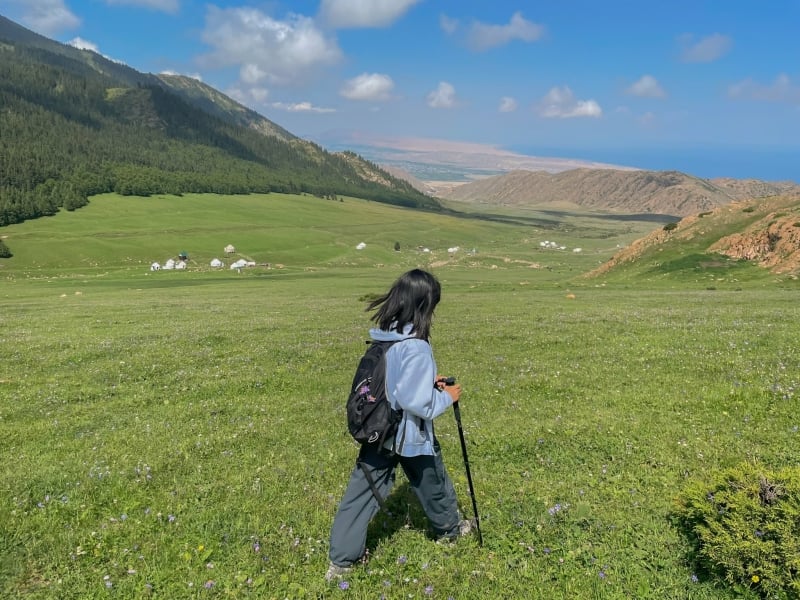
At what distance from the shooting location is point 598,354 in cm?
1745

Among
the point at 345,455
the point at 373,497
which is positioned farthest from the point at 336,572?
the point at 345,455

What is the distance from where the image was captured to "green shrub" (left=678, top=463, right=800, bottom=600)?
5484 mm

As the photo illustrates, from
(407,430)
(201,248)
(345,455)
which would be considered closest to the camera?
(407,430)

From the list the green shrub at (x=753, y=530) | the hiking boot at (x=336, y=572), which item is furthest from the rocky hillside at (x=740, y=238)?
the hiking boot at (x=336, y=572)

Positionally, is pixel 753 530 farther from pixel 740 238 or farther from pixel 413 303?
pixel 740 238

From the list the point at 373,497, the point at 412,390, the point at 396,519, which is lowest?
the point at 396,519

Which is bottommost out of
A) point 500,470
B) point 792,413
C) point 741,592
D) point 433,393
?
point 500,470

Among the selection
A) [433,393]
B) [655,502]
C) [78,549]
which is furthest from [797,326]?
[78,549]

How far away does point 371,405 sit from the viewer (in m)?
6.62

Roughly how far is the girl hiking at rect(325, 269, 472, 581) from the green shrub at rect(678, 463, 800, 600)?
11.4ft

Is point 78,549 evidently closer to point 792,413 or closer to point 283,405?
point 283,405

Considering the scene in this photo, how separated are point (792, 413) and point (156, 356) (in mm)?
20775

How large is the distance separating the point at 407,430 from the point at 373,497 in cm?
128

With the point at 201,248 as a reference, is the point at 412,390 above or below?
above
